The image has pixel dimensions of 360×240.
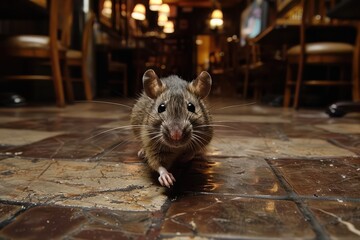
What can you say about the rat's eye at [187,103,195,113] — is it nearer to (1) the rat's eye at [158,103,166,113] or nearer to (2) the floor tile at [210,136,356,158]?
(1) the rat's eye at [158,103,166,113]

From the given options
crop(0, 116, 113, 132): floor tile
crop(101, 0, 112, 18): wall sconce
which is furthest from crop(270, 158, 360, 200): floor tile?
crop(101, 0, 112, 18): wall sconce

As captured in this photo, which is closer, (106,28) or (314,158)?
(314,158)

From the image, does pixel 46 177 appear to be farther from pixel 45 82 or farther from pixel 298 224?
pixel 45 82

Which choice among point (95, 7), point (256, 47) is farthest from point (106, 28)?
point (256, 47)

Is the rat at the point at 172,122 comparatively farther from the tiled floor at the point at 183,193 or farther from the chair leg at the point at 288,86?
the chair leg at the point at 288,86

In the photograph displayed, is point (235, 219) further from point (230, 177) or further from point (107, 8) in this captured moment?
point (107, 8)

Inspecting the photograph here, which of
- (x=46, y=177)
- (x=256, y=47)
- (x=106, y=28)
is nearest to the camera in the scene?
(x=46, y=177)

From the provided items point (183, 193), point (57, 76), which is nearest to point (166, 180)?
point (183, 193)
